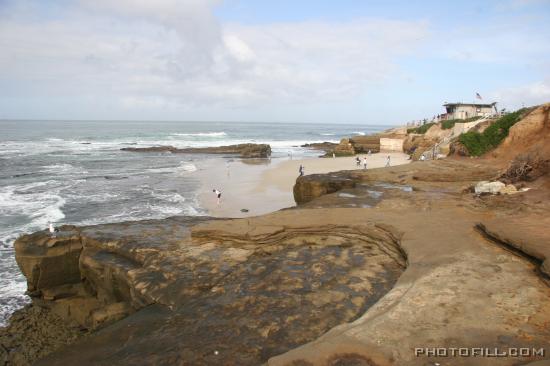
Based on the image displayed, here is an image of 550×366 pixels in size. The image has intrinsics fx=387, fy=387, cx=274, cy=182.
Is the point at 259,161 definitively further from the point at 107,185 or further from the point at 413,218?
the point at 413,218

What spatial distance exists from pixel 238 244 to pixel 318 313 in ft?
9.91

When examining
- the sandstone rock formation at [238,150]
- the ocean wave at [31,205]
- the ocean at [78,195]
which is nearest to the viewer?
the ocean at [78,195]

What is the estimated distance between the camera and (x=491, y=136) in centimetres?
2197

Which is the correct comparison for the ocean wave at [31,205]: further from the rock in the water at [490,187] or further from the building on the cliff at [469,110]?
the building on the cliff at [469,110]

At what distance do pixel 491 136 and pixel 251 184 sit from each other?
1506 cm

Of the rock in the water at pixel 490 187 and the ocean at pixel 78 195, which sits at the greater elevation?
the rock in the water at pixel 490 187

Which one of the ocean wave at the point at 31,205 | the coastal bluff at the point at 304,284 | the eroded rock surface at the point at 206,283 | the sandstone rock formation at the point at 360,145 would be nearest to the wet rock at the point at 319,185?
the coastal bluff at the point at 304,284

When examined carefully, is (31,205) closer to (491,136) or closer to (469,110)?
(491,136)

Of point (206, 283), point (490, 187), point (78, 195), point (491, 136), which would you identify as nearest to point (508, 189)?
point (490, 187)

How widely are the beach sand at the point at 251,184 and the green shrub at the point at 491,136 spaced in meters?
11.0

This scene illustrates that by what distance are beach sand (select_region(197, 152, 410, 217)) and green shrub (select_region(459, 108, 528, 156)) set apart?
1102 cm

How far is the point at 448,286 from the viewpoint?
5.14 m

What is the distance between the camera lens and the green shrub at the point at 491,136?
2152 centimetres

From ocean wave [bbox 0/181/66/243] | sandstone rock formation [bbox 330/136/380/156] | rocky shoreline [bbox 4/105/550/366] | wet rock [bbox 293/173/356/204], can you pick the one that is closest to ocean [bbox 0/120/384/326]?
ocean wave [bbox 0/181/66/243]
